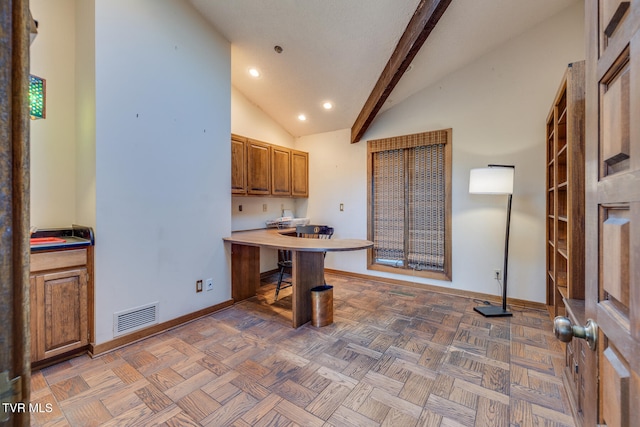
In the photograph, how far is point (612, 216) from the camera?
24.7 inches

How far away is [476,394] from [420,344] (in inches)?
24.9

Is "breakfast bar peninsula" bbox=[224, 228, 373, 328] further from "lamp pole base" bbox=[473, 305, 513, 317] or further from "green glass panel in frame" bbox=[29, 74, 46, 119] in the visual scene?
"green glass panel in frame" bbox=[29, 74, 46, 119]

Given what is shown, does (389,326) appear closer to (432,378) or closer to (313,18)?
(432,378)

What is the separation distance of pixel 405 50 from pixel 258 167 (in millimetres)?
2240

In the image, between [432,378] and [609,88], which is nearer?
[609,88]

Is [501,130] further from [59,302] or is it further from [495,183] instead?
[59,302]

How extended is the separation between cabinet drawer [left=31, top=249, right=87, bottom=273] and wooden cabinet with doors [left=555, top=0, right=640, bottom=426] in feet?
9.47

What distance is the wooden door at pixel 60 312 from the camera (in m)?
1.99

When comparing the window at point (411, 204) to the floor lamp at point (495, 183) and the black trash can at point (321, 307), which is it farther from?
the black trash can at point (321, 307)

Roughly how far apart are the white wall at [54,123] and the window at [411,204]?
11.5 ft

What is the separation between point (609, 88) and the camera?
2.12ft

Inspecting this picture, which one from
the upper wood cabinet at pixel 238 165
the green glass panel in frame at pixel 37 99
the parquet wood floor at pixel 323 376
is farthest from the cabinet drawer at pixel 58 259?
the upper wood cabinet at pixel 238 165

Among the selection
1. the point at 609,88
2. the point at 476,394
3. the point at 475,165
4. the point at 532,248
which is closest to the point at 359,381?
the point at 476,394

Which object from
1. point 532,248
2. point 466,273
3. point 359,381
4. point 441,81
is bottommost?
point 359,381
